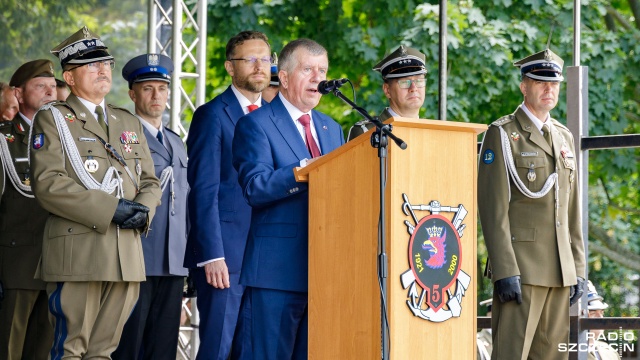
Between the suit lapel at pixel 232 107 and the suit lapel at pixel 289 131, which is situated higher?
the suit lapel at pixel 232 107

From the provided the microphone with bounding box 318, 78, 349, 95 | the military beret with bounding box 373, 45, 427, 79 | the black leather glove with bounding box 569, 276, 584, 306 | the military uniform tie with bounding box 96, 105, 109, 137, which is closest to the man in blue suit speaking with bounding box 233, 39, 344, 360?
the microphone with bounding box 318, 78, 349, 95

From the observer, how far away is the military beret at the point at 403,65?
563 centimetres

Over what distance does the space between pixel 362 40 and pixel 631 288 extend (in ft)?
42.3

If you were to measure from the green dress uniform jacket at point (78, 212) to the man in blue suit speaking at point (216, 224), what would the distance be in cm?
50

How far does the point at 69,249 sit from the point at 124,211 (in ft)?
0.96

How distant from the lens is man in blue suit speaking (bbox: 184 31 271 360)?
17.8 ft

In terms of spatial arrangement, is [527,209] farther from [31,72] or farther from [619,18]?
[619,18]

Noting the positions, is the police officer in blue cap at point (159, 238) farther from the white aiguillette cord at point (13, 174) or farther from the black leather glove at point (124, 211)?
the black leather glove at point (124, 211)

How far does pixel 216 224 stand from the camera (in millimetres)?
5445

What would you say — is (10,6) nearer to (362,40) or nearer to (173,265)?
(173,265)

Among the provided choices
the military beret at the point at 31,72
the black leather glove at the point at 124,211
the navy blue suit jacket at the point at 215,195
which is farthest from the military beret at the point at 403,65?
the military beret at the point at 31,72

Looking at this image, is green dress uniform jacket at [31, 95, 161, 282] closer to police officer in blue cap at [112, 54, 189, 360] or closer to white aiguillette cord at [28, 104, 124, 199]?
white aiguillette cord at [28, 104, 124, 199]

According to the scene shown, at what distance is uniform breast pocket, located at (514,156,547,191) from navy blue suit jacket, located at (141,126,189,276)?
1.87m
